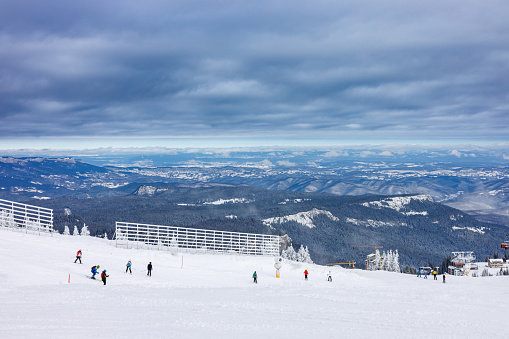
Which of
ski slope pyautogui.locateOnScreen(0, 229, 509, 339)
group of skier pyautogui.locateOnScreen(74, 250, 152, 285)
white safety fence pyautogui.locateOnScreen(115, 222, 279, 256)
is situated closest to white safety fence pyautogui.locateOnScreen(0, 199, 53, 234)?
ski slope pyautogui.locateOnScreen(0, 229, 509, 339)

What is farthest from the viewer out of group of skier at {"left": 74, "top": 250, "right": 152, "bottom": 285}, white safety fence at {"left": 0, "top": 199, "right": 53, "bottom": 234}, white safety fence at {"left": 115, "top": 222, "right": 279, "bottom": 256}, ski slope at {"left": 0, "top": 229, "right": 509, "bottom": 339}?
white safety fence at {"left": 115, "top": 222, "right": 279, "bottom": 256}

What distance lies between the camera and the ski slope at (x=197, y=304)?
15.7 metres

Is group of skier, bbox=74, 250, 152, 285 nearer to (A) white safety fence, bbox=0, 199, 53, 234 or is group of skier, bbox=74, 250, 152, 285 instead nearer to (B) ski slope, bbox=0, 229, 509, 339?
(B) ski slope, bbox=0, 229, 509, 339

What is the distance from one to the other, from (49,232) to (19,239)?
8.36m

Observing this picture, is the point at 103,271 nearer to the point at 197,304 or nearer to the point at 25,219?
the point at 197,304

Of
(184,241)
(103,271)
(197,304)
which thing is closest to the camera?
(197,304)

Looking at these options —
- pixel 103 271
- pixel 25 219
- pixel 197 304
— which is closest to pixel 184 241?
pixel 25 219

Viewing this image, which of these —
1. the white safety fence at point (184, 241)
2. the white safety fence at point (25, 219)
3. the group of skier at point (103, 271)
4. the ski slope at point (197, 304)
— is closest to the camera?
the ski slope at point (197, 304)

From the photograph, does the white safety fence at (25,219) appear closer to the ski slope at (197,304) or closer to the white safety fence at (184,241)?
the ski slope at (197,304)

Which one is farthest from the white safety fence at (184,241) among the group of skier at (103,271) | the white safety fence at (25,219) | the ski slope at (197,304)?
the group of skier at (103,271)

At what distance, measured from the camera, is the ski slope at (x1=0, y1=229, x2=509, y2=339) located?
617 inches

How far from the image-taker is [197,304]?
20.6m

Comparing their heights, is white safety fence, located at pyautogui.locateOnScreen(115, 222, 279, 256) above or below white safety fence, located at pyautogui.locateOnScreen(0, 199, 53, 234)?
below

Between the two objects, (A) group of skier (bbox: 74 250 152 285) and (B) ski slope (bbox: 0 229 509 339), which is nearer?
(B) ski slope (bbox: 0 229 509 339)
